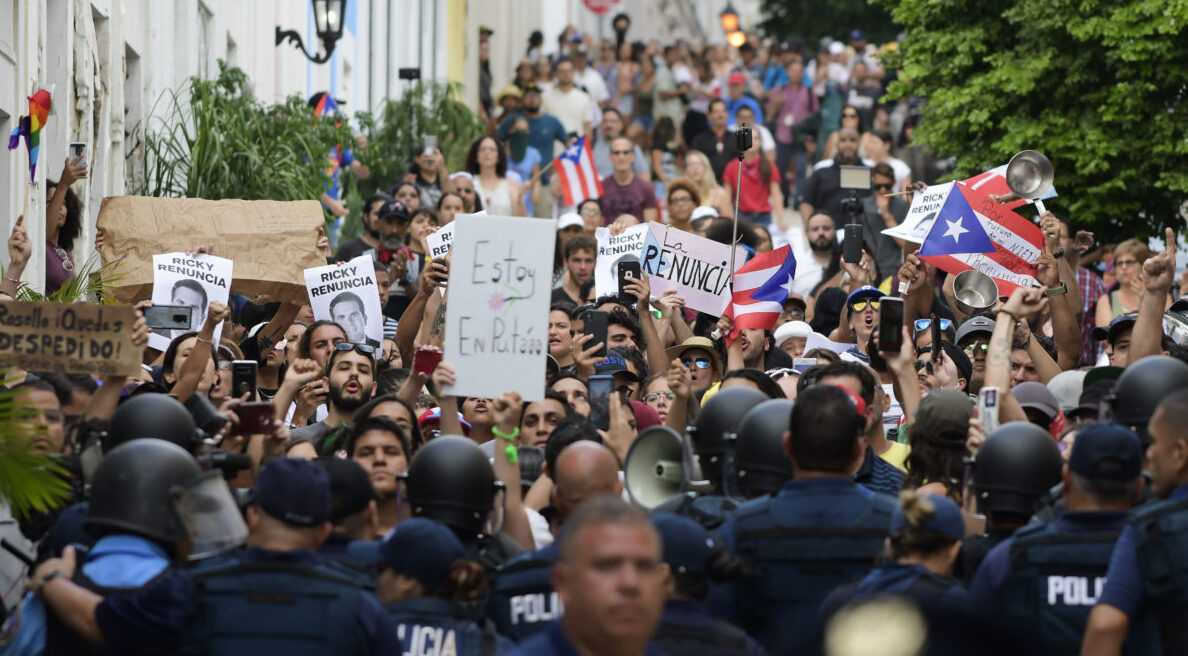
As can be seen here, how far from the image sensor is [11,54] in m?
12.4

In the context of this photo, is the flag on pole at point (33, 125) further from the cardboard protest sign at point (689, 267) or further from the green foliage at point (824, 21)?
the green foliage at point (824, 21)

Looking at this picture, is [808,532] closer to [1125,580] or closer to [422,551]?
[1125,580]

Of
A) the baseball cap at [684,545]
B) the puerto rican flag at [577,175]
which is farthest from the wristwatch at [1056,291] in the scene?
the puerto rican flag at [577,175]

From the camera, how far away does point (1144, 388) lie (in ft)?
23.5

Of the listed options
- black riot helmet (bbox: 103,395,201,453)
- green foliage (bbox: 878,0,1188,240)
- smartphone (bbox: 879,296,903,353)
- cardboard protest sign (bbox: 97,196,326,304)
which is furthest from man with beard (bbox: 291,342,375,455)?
green foliage (bbox: 878,0,1188,240)

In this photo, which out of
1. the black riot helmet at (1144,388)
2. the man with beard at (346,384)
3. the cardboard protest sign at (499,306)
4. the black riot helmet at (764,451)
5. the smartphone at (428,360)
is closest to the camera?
the black riot helmet at (764,451)

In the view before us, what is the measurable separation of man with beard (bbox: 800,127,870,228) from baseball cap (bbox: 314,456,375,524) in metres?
11.4

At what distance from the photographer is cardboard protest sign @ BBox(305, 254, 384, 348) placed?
11695 millimetres

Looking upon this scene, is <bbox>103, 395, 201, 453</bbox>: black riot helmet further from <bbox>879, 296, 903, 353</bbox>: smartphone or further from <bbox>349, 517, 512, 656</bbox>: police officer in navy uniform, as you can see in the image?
<bbox>879, 296, 903, 353</bbox>: smartphone

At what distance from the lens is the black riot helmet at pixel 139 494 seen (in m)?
6.12

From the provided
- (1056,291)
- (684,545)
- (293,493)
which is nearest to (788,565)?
(684,545)

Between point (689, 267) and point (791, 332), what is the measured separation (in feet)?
3.07

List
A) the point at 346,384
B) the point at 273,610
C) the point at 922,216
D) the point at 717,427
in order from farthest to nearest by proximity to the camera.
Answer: the point at 922,216 → the point at 346,384 → the point at 717,427 → the point at 273,610

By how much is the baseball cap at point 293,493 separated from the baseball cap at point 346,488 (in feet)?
2.05
